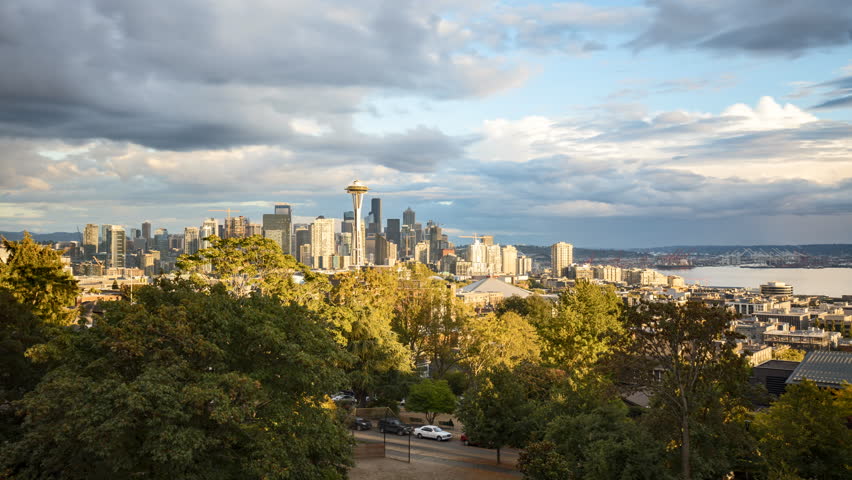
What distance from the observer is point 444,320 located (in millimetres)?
45625

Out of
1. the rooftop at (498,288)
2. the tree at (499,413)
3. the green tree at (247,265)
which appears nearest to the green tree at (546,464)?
the tree at (499,413)

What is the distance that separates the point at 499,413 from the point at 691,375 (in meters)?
11.7

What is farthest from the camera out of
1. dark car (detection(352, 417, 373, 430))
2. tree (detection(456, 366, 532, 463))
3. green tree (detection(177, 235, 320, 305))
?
dark car (detection(352, 417, 373, 430))

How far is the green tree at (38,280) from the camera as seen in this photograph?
28469 mm

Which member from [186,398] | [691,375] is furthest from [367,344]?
[186,398]

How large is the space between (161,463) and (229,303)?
5.43 metres

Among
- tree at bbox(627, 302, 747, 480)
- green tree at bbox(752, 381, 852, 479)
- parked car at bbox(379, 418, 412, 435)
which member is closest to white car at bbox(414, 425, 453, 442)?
parked car at bbox(379, 418, 412, 435)

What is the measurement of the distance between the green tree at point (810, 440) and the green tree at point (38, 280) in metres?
29.2

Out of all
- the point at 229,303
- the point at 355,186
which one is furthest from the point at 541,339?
the point at 355,186

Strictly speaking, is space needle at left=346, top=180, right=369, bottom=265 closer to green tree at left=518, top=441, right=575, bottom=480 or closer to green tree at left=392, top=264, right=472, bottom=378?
green tree at left=392, top=264, right=472, bottom=378

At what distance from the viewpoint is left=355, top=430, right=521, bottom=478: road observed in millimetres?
28953

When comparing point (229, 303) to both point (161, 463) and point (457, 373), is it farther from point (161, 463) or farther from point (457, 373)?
point (457, 373)

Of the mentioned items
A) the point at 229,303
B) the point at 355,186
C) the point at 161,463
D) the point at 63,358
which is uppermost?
the point at 355,186

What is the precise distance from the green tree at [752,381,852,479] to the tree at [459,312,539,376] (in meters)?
19.0
